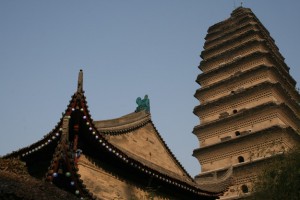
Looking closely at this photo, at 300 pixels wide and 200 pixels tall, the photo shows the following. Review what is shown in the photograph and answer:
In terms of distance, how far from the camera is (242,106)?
2275 centimetres

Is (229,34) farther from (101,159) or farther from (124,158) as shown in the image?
(101,159)

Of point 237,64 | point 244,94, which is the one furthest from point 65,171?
point 237,64

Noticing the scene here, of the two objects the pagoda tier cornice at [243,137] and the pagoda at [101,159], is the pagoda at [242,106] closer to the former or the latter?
the pagoda tier cornice at [243,137]

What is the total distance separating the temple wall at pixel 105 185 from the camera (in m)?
10.9

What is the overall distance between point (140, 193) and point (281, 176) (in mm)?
4624

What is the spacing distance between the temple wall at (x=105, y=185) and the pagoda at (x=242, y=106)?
232 inches

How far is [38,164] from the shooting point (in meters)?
11.6

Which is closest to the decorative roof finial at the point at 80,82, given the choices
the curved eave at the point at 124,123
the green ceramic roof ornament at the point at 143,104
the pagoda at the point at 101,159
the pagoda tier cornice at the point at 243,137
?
the pagoda at the point at 101,159

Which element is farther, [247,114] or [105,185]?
[247,114]

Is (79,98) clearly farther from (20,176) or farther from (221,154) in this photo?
(221,154)

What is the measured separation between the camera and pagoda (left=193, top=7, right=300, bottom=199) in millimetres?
19875

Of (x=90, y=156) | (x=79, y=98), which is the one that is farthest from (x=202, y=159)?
(x=79, y=98)

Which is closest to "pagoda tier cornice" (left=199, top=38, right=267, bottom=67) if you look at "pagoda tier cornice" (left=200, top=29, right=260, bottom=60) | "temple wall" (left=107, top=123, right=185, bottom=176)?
"pagoda tier cornice" (left=200, top=29, right=260, bottom=60)

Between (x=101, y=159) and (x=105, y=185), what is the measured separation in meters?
0.81
